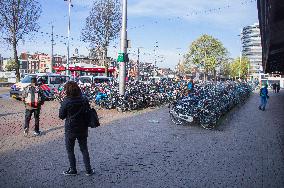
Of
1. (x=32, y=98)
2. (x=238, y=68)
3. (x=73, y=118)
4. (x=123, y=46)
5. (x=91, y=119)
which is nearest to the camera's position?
(x=73, y=118)

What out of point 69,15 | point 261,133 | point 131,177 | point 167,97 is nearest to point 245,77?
point 69,15

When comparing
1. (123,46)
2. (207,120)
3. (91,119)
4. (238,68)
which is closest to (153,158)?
(91,119)

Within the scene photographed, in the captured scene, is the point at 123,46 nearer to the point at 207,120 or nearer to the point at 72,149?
the point at 207,120

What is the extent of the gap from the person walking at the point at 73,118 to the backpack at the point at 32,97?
11.6 feet

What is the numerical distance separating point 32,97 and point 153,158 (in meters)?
3.86

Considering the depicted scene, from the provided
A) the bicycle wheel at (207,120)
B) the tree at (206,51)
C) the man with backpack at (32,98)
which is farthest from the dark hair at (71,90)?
the tree at (206,51)

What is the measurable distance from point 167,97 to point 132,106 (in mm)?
4942

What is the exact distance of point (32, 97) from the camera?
27.9 feet

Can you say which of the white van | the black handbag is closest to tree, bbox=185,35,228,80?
the white van

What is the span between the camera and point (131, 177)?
5.39 metres

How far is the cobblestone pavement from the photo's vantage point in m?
5.23

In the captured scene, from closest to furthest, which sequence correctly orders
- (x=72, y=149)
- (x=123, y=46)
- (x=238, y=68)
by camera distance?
(x=72, y=149), (x=123, y=46), (x=238, y=68)

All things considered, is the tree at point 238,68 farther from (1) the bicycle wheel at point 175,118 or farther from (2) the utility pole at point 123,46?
(1) the bicycle wheel at point 175,118

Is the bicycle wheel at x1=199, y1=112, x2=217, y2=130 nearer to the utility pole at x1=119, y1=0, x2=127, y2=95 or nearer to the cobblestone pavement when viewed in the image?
the cobblestone pavement
